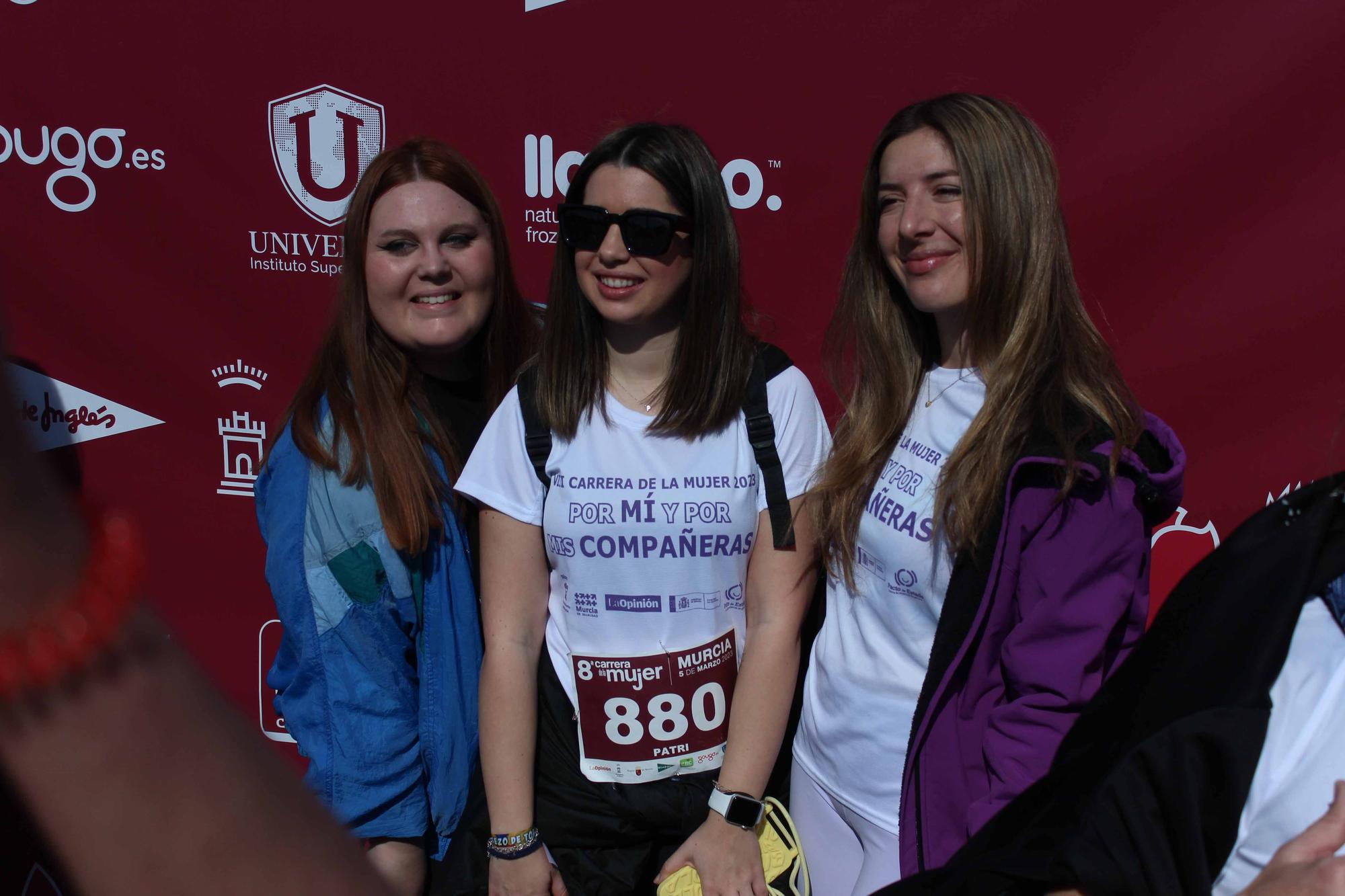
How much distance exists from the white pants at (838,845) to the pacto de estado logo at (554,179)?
56.7 inches

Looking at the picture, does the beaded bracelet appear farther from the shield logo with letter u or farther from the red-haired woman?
the shield logo with letter u

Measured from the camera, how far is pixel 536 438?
66.7 inches

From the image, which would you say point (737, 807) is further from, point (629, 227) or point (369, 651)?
point (629, 227)

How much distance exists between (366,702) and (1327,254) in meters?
2.19

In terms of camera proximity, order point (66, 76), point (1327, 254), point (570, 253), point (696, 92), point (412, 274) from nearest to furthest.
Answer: point (570, 253) < point (412, 274) < point (1327, 254) < point (696, 92) < point (66, 76)

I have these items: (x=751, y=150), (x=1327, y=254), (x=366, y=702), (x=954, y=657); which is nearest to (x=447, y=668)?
(x=366, y=702)

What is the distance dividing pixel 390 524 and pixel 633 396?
18.6 inches

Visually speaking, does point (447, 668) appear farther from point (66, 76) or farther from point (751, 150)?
point (66, 76)

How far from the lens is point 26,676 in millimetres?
355

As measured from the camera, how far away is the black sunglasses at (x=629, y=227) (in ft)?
5.49

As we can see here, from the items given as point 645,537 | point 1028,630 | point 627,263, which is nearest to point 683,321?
point 627,263

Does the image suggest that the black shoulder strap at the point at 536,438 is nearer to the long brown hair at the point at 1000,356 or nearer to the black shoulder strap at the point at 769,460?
the black shoulder strap at the point at 769,460

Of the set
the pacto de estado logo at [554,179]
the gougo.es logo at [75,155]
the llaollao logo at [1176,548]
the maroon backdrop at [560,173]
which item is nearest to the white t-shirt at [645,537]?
the maroon backdrop at [560,173]

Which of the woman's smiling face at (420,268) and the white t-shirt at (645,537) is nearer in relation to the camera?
the white t-shirt at (645,537)
